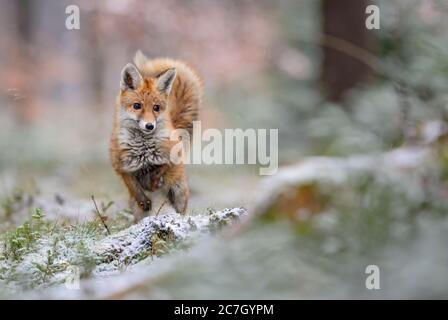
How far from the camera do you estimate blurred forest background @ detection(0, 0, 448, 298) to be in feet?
14.7

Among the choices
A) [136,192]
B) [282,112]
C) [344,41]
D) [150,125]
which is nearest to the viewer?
[150,125]

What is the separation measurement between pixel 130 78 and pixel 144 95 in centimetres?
19

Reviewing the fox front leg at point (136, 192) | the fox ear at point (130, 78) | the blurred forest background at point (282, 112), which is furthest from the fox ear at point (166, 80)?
the blurred forest background at point (282, 112)

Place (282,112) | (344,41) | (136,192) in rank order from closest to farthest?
(136,192) → (344,41) → (282,112)

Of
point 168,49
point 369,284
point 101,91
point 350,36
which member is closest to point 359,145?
point 369,284

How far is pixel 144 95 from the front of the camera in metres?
5.80

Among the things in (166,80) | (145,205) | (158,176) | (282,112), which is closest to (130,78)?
(166,80)

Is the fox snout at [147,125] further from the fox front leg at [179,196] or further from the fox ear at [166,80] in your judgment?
the fox front leg at [179,196]

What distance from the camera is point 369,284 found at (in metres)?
4.16

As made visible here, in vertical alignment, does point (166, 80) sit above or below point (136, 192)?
above

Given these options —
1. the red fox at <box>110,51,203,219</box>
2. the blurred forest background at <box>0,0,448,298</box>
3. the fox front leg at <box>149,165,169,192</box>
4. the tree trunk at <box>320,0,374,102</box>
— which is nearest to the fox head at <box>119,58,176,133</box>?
the red fox at <box>110,51,203,219</box>

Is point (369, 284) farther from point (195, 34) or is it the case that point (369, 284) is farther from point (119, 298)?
point (195, 34)

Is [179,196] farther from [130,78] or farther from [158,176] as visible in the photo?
[130,78]

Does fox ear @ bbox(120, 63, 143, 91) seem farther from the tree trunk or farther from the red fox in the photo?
the tree trunk
